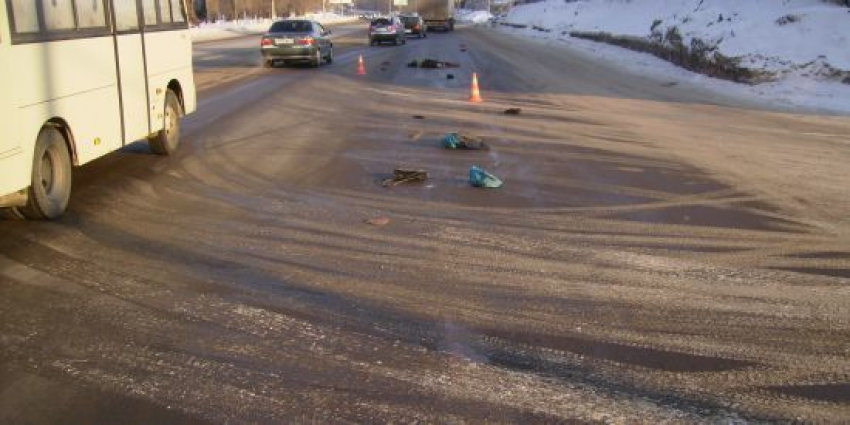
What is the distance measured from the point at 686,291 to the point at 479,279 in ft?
4.96

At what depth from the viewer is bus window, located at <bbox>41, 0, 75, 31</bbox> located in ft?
23.7

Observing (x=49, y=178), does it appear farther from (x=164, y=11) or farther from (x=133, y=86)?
(x=164, y=11)

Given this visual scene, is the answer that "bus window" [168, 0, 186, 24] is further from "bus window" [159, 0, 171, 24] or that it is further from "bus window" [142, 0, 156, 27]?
"bus window" [142, 0, 156, 27]

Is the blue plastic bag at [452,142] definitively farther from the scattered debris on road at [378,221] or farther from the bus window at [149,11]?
the bus window at [149,11]

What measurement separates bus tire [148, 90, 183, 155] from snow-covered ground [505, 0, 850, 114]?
46.2 feet

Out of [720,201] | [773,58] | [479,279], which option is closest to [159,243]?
[479,279]

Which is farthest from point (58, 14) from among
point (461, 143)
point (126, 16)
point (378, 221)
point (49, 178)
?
point (461, 143)

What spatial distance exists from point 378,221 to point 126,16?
4.08 meters

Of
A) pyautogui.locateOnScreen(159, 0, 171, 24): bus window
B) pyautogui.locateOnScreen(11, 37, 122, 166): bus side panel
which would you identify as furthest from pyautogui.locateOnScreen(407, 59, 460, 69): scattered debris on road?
pyautogui.locateOnScreen(11, 37, 122, 166): bus side panel

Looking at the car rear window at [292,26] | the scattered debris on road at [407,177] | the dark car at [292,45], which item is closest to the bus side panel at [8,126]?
the scattered debris on road at [407,177]

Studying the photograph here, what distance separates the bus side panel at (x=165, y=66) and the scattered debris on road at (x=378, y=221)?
A: 3944 mm

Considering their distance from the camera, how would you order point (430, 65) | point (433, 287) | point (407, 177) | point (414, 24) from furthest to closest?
point (414, 24), point (430, 65), point (407, 177), point (433, 287)

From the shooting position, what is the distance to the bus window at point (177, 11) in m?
11.1

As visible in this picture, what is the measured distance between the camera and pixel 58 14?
7.46 metres
